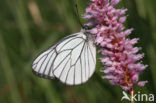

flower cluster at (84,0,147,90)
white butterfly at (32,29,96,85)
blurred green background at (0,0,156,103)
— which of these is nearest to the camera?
flower cluster at (84,0,147,90)

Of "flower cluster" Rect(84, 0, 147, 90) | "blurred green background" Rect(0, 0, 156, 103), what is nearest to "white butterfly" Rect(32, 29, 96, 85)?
"blurred green background" Rect(0, 0, 156, 103)

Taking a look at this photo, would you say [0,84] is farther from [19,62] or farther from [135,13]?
[135,13]

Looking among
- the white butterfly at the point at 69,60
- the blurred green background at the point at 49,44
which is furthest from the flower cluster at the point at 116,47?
the white butterfly at the point at 69,60

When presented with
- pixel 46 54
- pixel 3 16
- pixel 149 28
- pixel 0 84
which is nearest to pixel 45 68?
pixel 46 54

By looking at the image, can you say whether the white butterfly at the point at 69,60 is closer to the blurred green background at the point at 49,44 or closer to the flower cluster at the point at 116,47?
the blurred green background at the point at 49,44

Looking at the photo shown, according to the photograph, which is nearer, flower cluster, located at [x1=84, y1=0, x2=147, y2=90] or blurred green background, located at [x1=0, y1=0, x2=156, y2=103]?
flower cluster, located at [x1=84, y1=0, x2=147, y2=90]

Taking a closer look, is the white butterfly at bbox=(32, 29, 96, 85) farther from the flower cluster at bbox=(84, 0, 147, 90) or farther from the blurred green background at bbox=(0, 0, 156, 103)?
the flower cluster at bbox=(84, 0, 147, 90)

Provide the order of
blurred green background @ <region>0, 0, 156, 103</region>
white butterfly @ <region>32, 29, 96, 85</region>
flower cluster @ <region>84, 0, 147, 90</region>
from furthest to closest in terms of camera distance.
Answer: blurred green background @ <region>0, 0, 156, 103</region> < white butterfly @ <region>32, 29, 96, 85</region> < flower cluster @ <region>84, 0, 147, 90</region>

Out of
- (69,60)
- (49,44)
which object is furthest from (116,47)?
(49,44)
